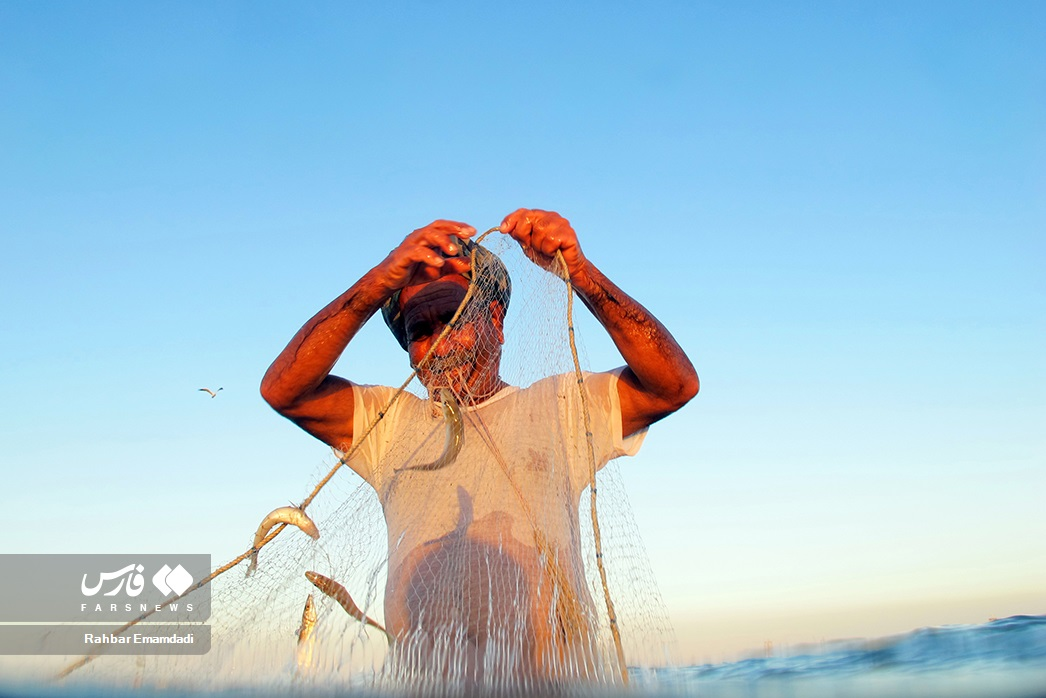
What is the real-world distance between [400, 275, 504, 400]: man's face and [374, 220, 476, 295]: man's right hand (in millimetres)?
272

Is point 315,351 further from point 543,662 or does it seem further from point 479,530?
point 543,662

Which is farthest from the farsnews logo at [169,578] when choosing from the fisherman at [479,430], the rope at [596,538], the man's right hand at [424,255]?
the rope at [596,538]

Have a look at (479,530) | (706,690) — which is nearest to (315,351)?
(479,530)

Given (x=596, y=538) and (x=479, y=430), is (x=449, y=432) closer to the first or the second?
(x=479, y=430)

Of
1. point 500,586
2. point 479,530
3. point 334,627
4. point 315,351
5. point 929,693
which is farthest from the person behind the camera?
point 315,351

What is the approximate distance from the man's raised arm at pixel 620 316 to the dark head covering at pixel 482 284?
176 mm

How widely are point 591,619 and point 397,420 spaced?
130cm

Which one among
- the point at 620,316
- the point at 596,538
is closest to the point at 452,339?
the point at 620,316

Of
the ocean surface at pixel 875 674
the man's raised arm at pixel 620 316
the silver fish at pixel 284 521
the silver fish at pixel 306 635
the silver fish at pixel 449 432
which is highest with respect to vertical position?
the man's raised arm at pixel 620 316

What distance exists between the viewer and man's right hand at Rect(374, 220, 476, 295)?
11.4 feet

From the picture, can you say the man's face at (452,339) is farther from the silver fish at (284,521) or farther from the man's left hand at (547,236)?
the silver fish at (284,521)

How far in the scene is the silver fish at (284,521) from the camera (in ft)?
11.1

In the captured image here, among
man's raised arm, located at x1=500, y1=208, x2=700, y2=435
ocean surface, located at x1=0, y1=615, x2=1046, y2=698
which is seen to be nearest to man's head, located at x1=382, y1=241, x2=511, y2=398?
man's raised arm, located at x1=500, y1=208, x2=700, y2=435

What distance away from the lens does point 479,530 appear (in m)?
3.39
